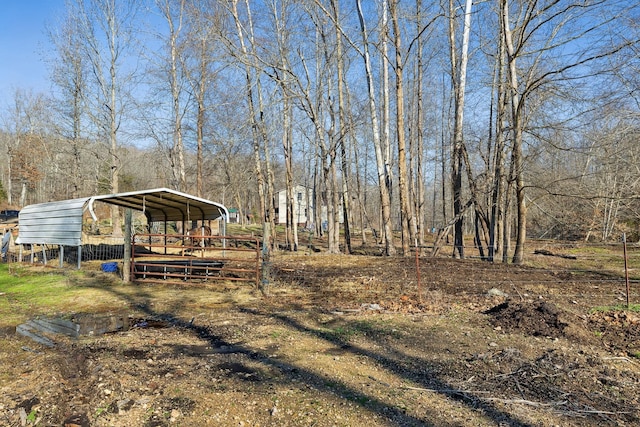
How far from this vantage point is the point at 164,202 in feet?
47.3

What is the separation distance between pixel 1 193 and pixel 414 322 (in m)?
54.3

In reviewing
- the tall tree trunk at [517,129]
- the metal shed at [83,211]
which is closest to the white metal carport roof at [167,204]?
the metal shed at [83,211]

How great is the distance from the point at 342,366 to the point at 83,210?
1175cm

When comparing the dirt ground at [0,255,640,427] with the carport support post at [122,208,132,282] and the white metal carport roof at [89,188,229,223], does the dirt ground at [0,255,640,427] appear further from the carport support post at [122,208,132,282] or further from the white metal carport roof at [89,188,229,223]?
the white metal carport roof at [89,188,229,223]

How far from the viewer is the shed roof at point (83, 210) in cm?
1287

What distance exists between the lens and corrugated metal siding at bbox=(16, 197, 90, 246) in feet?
43.6

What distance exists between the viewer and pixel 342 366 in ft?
15.8

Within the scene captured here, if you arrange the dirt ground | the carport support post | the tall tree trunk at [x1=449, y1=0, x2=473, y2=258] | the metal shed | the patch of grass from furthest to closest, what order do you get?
the tall tree trunk at [x1=449, y1=0, x2=473, y2=258], the metal shed, the carport support post, the patch of grass, the dirt ground

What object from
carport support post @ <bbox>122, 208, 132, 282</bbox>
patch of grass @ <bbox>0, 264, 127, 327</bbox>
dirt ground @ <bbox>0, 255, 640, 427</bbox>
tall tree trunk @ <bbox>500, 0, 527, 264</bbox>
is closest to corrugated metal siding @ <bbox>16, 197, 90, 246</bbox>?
patch of grass @ <bbox>0, 264, 127, 327</bbox>

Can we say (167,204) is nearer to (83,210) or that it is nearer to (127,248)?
(83,210)

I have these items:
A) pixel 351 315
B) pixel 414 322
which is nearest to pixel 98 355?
pixel 351 315

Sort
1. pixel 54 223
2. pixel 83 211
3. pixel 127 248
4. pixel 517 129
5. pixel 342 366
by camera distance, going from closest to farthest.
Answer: pixel 342 366
pixel 127 248
pixel 517 129
pixel 83 211
pixel 54 223

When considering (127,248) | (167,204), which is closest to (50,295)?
(127,248)

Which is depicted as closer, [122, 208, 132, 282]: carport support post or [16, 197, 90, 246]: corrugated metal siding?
[122, 208, 132, 282]: carport support post
